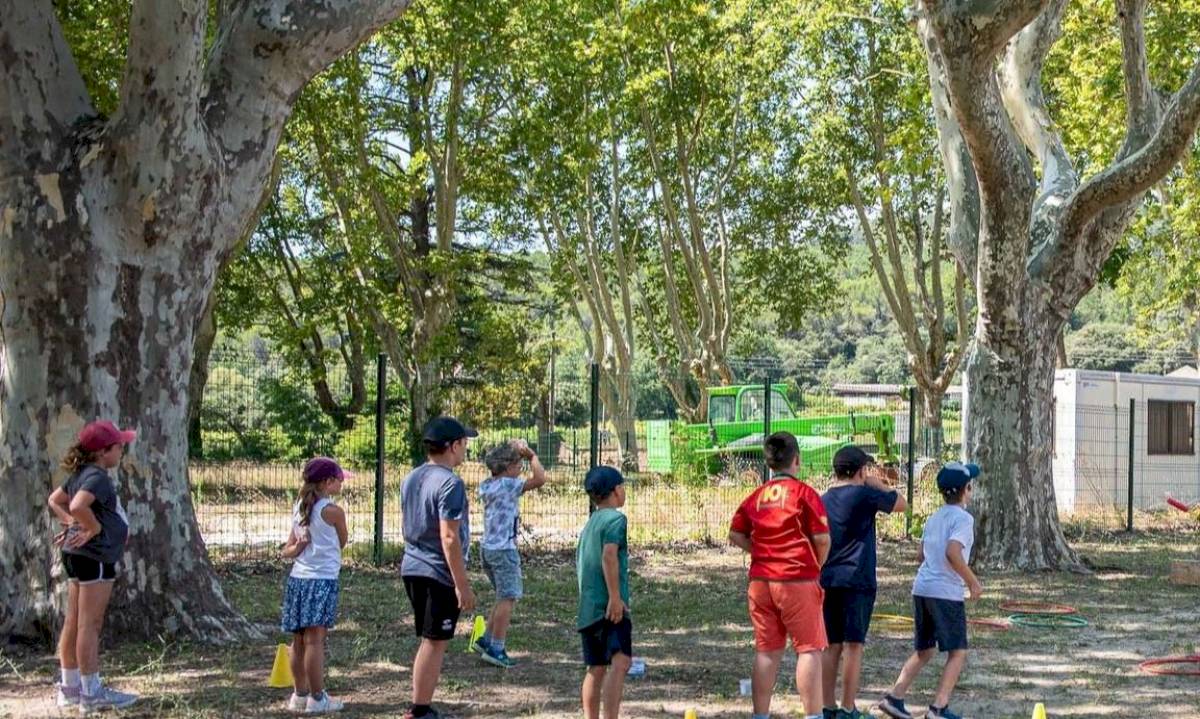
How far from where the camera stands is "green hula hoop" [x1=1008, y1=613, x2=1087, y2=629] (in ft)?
38.3

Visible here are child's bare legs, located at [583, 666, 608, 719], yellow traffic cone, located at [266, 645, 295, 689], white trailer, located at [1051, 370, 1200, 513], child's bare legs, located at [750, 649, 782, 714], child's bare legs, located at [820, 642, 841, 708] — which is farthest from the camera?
white trailer, located at [1051, 370, 1200, 513]

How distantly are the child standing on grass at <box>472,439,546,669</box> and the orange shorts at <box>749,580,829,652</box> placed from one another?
2.81m

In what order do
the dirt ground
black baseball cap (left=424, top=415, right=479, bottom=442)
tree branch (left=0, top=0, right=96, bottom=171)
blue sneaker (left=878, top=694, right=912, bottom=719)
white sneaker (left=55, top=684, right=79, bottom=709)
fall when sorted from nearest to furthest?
black baseball cap (left=424, top=415, right=479, bottom=442)
blue sneaker (left=878, top=694, right=912, bottom=719)
white sneaker (left=55, top=684, right=79, bottom=709)
the dirt ground
tree branch (left=0, top=0, right=96, bottom=171)

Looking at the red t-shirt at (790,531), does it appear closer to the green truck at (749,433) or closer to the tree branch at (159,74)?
the tree branch at (159,74)

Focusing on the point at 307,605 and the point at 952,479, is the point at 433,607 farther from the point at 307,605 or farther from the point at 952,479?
the point at 952,479

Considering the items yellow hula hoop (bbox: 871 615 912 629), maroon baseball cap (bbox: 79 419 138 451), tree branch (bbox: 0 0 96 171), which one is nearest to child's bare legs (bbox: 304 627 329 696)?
maroon baseball cap (bbox: 79 419 138 451)

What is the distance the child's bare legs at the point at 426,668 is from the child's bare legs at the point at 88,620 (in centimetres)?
191

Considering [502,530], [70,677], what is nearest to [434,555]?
[70,677]

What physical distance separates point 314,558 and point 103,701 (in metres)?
1.48

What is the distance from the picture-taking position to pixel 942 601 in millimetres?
7500

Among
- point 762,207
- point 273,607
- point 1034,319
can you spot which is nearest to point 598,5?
point 762,207

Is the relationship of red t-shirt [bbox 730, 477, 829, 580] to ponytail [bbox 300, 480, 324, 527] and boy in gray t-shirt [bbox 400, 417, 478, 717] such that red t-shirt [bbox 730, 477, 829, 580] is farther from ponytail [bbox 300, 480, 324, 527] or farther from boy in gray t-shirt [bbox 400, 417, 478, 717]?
ponytail [bbox 300, 480, 324, 527]

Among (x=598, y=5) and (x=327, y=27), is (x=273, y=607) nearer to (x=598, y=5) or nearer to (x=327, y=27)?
(x=327, y=27)

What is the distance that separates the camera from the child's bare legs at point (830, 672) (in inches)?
288
